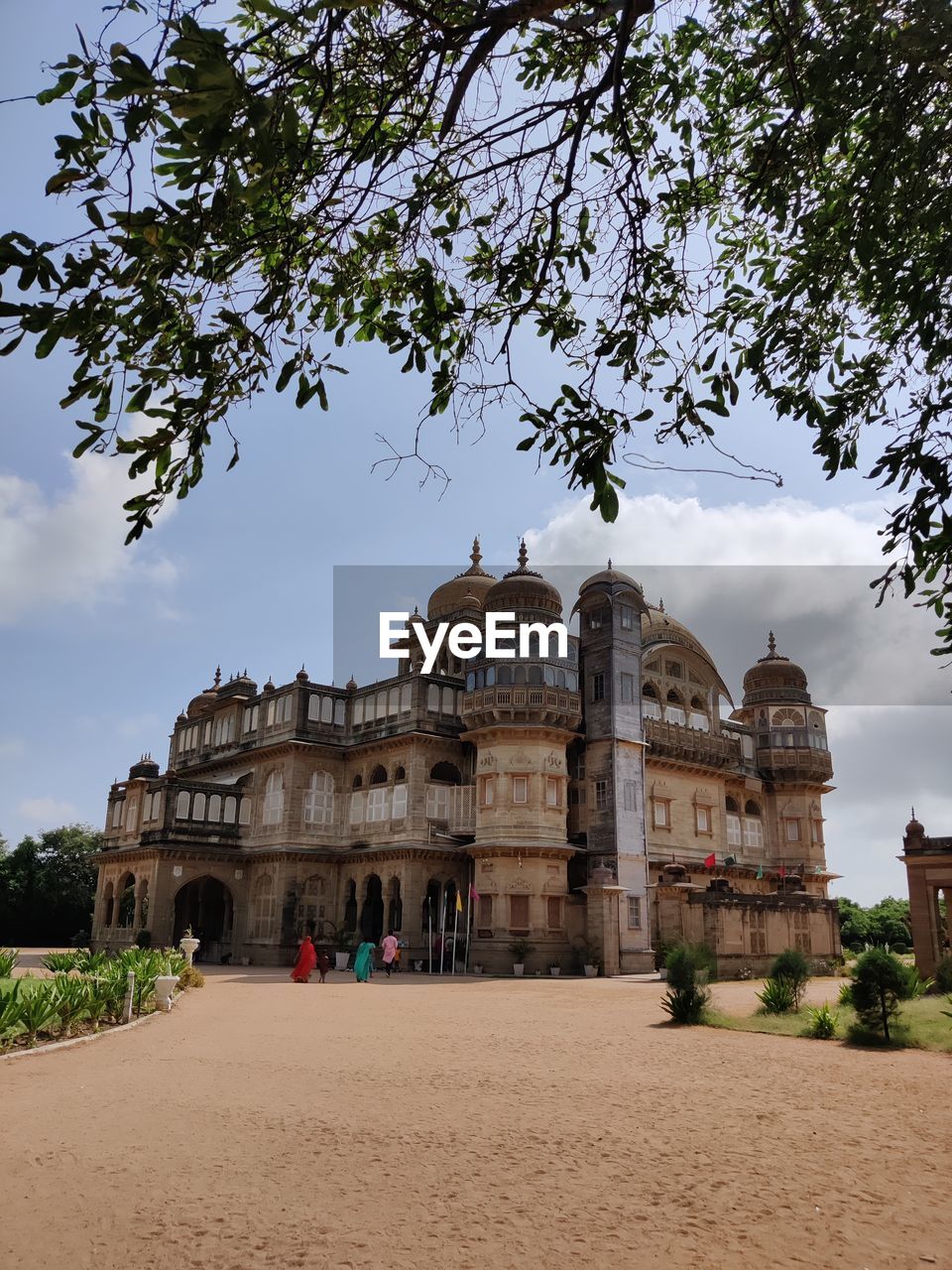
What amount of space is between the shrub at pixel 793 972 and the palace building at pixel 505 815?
11.5 m

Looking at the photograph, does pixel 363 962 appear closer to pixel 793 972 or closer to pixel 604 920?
pixel 604 920

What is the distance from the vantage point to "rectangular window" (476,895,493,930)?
110ft

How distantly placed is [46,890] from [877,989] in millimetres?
45601

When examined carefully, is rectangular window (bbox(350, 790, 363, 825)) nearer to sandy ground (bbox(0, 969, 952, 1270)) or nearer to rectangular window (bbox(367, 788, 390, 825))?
rectangular window (bbox(367, 788, 390, 825))

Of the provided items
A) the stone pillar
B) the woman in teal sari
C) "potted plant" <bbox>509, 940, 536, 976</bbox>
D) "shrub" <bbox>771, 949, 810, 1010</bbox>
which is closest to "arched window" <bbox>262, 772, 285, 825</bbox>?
"potted plant" <bbox>509, 940, 536, 976</bbox>

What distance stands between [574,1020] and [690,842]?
74.2 feet

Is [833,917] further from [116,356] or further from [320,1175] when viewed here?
[116,356]

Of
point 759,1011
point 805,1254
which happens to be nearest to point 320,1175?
point 805,1254

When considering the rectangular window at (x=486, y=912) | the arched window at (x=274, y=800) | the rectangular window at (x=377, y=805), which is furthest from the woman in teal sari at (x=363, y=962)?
the arched window at (x=274, y=800)

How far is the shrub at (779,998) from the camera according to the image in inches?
696

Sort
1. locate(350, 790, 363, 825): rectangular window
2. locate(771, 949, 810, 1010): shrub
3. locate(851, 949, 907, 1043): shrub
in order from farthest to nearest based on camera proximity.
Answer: locate(350, 790, 363, 825): rectangular window < locate(771, 949, 810, 1010): shrub < locate(851, 949, 907, 1043): shrub

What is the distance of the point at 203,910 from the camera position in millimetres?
43188

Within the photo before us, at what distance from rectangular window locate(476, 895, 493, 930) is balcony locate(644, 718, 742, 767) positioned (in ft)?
29.1

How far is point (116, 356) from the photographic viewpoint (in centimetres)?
565
